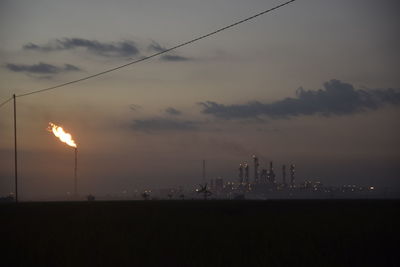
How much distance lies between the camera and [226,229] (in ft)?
108

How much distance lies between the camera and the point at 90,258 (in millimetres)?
22641

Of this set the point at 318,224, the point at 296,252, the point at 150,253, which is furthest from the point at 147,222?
the point at 296,252

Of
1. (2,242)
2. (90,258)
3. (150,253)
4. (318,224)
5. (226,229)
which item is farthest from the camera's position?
(318,224)

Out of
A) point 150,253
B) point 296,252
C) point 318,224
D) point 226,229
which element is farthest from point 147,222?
point 296,252

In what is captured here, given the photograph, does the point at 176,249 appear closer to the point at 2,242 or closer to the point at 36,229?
the point at 2,242

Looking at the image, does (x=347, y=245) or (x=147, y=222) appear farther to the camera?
(x=147, y=222)

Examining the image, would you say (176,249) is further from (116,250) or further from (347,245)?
(347,245)

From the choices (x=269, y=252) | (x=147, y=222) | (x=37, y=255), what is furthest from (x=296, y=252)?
(x=147, y=222)

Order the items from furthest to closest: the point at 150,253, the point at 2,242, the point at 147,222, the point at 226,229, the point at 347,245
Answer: the point at 147,222 < the point at 226,229 < the point at 2,242 < the point at 347,245 < the point at 150,253

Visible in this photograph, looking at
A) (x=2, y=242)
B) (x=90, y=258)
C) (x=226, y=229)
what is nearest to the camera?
(x=90, y=258)

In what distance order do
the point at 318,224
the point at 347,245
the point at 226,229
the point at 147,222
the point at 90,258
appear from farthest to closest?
the point at 147,222, the point at 318,224, the point at 226,229, the point at 347,245, the point at 90,258

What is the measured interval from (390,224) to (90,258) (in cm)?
2020

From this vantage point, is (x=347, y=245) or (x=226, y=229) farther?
(x=226, y=229)

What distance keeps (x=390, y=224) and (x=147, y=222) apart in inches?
647
